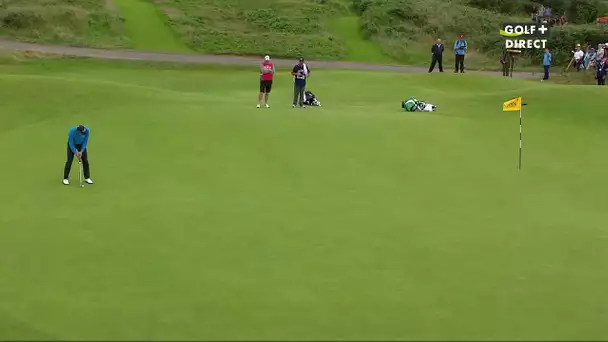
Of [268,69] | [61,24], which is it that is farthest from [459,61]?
[61,24]

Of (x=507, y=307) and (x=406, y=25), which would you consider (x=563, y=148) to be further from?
(x=406, y=25)

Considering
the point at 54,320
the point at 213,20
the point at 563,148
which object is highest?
the point at 213,20

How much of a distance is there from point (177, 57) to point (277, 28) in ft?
31.1

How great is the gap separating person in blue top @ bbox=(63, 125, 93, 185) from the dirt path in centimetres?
2274

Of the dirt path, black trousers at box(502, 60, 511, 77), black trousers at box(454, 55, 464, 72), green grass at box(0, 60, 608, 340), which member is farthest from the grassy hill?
green grass at box(0, 60, 608, 340)

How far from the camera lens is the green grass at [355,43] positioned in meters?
45.9

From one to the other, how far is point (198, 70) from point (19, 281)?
2775 centimetres

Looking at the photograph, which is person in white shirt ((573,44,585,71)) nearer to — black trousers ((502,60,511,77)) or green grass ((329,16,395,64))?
black trousers ((502,60,511,77))

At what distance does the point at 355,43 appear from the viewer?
48.2 m

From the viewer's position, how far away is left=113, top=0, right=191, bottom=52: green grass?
4428 cm

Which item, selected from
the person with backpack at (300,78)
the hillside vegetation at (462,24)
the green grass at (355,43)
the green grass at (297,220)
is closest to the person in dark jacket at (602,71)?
the green grass at (297,220)

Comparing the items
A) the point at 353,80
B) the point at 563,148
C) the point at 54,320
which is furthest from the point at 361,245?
the point at 353,80

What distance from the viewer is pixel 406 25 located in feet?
163

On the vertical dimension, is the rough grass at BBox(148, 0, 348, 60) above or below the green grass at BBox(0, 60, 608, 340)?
above
